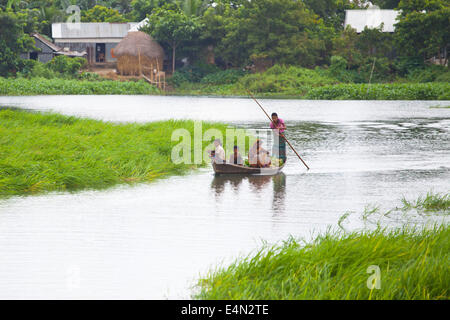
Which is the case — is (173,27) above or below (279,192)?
above

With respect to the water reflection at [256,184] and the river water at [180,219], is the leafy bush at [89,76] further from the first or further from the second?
the water reflection at [256,184]

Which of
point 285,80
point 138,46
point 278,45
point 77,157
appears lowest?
point 77,157

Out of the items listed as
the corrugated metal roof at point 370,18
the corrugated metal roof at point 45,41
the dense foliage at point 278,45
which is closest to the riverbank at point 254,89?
the dense foliage at point 278,45

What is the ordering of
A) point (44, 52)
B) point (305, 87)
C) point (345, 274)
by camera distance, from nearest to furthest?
point (345, 274), point (305, 87), point (44, 52)

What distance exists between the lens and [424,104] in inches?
1622

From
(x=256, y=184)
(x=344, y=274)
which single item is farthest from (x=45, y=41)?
(x=344, y=274)

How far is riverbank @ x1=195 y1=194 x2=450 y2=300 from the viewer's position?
549cm

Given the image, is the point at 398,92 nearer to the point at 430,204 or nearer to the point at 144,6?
the point at 144,6

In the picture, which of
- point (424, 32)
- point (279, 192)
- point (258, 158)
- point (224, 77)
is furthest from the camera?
point (224, 77)

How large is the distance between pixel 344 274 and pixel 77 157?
27.6 ft

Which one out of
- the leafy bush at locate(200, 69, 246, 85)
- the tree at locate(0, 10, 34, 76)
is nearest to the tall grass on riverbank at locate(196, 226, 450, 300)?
the tree at locate(0, 10, 34, 76)

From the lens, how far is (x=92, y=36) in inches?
2216

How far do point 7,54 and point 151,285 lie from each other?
4758cm

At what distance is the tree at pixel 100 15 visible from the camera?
58.9 meters
